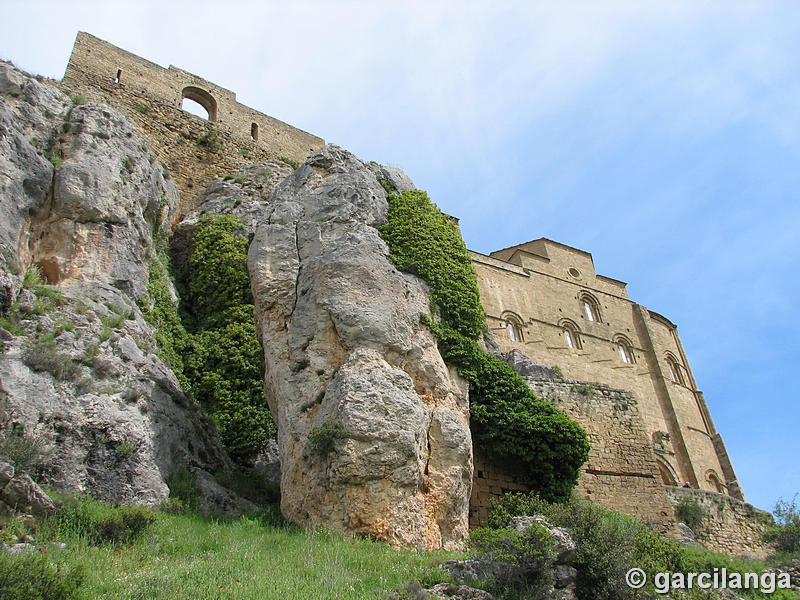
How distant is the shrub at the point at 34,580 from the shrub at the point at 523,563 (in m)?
4.22

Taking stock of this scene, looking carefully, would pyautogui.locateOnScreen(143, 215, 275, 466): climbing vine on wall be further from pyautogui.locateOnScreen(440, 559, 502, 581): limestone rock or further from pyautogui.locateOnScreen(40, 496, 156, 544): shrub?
pyautogui.locateOnScreen(440, 559, 502, 581): limestone rock

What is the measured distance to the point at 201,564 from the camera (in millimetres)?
6988

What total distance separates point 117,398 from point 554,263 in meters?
25.1

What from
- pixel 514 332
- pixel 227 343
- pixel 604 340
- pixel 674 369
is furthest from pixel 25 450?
pixel 674 369

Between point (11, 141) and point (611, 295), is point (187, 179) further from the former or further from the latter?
point (611, 295)

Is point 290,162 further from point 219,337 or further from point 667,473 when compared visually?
point 667,473

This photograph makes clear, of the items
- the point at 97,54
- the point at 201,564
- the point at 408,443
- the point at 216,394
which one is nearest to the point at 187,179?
the point at 97,54

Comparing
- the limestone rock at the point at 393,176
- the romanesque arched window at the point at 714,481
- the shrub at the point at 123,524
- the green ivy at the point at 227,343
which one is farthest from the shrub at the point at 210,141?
the romanesque arched window at the point at 714,481

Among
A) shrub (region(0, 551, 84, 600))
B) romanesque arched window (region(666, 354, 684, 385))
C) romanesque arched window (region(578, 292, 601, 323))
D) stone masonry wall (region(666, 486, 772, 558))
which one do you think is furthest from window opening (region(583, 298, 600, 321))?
shrub (region(0, 551, 84, 600))

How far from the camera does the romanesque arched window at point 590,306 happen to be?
31172 mm

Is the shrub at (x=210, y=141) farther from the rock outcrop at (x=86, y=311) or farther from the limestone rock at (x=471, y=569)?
the limestone rock at (x=471, y=569)

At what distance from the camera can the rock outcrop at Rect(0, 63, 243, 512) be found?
344 inches

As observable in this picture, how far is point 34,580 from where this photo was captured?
520cm

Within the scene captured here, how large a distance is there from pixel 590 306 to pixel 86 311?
25.6m
